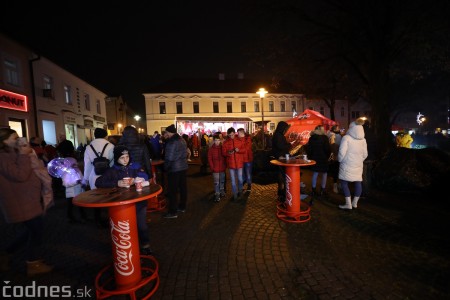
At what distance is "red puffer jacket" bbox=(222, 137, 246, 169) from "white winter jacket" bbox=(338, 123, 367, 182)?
93.1 inches

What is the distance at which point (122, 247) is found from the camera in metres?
2.91

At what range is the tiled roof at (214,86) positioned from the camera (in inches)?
1635

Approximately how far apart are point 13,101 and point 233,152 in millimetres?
11383

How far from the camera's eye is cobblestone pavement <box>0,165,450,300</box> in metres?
3.02

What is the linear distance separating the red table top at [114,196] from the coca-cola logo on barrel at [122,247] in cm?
30

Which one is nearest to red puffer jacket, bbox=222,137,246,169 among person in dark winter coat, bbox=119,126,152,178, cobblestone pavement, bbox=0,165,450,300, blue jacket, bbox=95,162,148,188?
cobblestone pavement, bbox=0,165,450,300

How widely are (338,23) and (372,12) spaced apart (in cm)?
184

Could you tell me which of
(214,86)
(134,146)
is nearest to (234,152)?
(134,146)

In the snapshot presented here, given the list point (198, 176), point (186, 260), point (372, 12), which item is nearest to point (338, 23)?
point (372, 12)

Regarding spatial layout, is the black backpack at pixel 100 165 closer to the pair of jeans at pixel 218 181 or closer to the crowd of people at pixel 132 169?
the crowd of people at pixel 132 169

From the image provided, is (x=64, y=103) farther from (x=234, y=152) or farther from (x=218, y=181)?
(x=234, y=152)

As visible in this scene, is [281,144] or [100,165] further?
[281,144]

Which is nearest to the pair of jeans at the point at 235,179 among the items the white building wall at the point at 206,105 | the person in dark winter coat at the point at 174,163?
the person in dark winter coat at the point at 174,163

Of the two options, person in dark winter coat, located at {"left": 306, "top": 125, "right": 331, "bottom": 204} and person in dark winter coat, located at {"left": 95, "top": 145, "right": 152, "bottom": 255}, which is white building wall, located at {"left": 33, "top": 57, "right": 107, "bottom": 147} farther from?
person in dark winter coat, located at {"left": 306, "top": 125, "right": 331, "bottom": 204}
